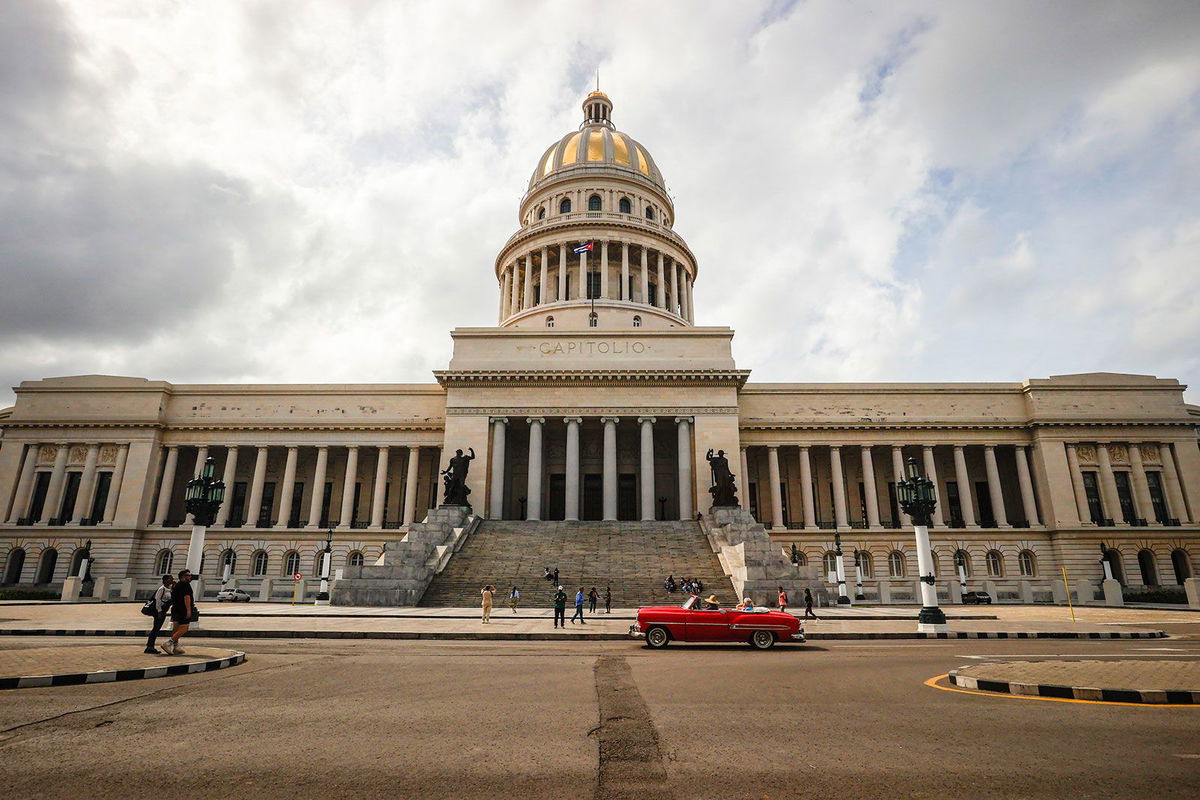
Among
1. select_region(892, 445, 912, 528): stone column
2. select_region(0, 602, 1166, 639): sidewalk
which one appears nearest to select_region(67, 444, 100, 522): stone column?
select_region(0, 602, 1166, 639): sidewalk

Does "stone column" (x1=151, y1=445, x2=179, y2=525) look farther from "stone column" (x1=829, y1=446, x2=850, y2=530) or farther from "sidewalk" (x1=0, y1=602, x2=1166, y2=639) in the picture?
"stone column" (x1=829, y1=446, x2=850, y2=530)

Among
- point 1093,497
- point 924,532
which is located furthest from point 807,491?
point 924,532

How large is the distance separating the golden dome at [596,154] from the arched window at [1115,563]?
5071 centimetres

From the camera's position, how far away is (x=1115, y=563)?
46094mm

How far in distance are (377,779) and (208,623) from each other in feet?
63.5

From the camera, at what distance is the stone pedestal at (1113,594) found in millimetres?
37188

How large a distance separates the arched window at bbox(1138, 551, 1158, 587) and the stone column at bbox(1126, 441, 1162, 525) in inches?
91.6

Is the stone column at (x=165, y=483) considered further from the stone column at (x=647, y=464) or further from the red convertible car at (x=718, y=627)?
the red convertible car at (x=718, y=627)

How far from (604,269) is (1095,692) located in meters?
54.5

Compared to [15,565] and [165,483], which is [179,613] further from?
[15,565]

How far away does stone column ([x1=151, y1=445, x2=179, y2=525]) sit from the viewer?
164 feet

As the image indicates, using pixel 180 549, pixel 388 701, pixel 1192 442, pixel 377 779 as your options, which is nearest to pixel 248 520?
pixel 180 549

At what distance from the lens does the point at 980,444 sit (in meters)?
50.0

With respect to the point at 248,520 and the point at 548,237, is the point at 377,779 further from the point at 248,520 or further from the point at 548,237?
the point at 548,237
